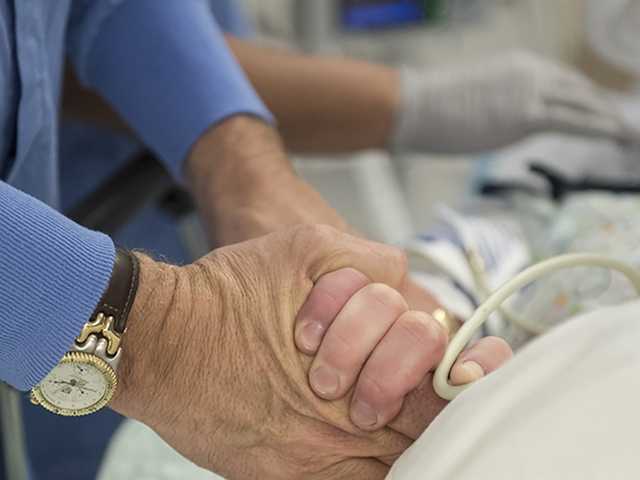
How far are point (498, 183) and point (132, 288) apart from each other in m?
0.81

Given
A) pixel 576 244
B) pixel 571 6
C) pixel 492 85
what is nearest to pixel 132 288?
pixel 576 244

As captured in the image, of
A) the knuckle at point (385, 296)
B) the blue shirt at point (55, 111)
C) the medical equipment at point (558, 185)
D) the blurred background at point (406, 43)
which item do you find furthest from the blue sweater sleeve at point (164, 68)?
the blurred background at point (406, 43)

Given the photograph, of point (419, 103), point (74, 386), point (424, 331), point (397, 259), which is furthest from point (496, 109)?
point (74, 386)

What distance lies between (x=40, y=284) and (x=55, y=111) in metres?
0.36

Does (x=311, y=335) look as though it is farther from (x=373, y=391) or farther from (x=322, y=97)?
(x=322, y=97)

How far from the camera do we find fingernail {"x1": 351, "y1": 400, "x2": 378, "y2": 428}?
61 centimetres

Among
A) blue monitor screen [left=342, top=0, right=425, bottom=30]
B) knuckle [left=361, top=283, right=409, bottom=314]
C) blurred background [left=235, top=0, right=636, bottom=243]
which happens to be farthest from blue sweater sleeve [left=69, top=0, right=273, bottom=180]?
blue monitor screen [left=342, top=0, right=425, bottom=30]

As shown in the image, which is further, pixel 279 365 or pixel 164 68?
pixel 164 68

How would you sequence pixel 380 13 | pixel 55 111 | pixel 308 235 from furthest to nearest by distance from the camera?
pixel 380 13 < pixel 55 111 < pixel 308 235

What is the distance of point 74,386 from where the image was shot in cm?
59

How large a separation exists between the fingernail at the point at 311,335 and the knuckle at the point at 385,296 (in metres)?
0.04

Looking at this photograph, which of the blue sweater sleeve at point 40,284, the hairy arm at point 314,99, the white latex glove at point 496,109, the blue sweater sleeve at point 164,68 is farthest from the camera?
the white latex glove at point 496,109

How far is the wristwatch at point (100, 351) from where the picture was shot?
568mm

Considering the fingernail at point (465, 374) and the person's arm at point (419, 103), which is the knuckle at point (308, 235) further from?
the person's arm at point (419, 103)
